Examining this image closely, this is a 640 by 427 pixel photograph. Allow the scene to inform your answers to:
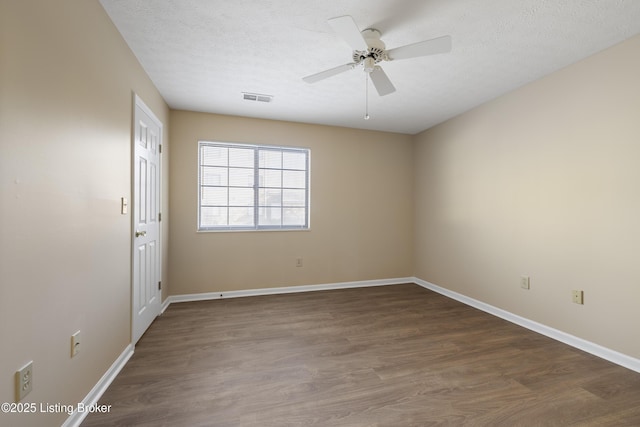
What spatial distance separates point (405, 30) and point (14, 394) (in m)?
2.98

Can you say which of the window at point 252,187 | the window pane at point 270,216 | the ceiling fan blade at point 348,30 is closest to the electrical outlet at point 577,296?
the ceiling fan blade at point 348,30

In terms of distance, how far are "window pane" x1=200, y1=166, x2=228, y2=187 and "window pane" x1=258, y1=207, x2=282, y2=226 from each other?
0.66 m

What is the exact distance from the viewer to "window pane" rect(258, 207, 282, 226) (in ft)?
13.3

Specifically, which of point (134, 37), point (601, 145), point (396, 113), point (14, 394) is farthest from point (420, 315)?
point (134, 37)

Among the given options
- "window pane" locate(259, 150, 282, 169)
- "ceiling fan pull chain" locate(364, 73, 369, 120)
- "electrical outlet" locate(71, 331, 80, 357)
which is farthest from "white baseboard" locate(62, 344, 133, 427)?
"ceiling fan pull chain" locate(364, 73, 369, 120)

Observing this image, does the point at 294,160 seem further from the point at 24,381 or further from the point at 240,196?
the point at 24,381

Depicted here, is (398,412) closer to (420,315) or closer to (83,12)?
(420,315)

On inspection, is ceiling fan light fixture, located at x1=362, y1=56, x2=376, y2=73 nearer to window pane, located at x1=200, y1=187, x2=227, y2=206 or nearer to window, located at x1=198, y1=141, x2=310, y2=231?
window, located at x1=198, y1=141, x2=310, y2=231

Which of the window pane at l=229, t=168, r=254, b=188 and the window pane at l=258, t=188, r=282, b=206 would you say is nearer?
the window pane at l=229, t=168, r=254, b=188

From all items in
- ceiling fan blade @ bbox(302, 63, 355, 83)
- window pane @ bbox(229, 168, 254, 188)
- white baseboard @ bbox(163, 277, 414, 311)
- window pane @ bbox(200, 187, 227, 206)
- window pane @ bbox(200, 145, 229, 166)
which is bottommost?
white baseboard @ bbox(163, 277, 414, 311)

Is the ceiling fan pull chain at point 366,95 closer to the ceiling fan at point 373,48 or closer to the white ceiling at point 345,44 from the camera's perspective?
the white ceiling at point 345,44

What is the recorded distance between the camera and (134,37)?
212 centimetres

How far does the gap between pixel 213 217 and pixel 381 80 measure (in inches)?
111

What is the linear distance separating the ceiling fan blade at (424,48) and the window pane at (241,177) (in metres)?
2.60
